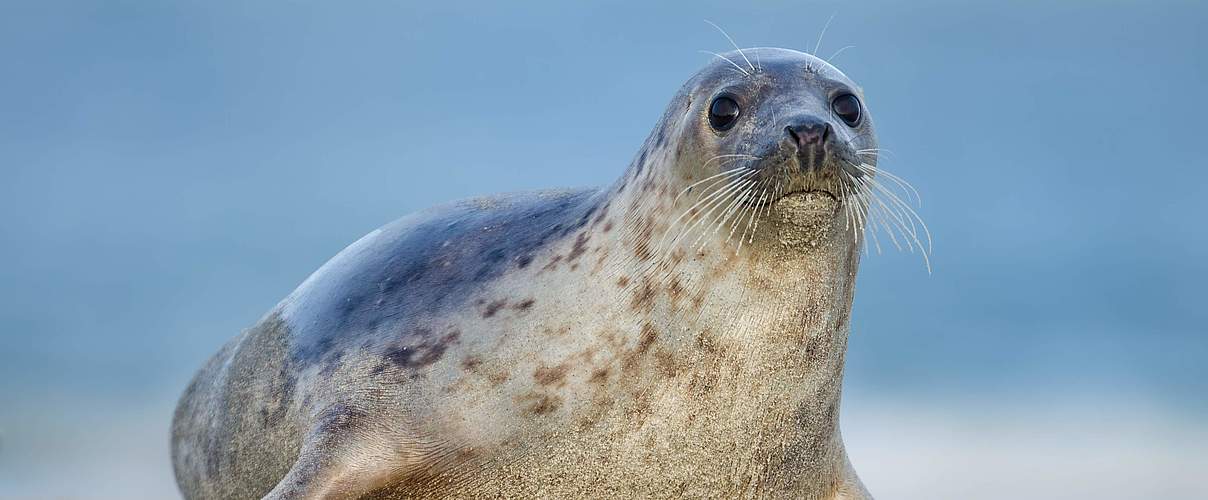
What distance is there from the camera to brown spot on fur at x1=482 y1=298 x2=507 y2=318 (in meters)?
5.74

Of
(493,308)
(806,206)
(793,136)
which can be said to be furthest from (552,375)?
(793,136)

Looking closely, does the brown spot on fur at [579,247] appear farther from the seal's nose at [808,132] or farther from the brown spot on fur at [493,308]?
the seal's nose at [808,132]

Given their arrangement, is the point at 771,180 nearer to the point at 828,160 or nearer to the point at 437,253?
the point at 828,160

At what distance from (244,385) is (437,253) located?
97 centimetres

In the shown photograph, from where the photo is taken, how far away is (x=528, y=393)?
545 cm

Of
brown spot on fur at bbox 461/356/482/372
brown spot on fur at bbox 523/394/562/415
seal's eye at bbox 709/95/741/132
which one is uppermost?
seal's eye at bbox 709/95/741/132

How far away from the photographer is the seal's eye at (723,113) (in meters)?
5.29

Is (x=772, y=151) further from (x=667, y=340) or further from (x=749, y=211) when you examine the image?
(x=667, y=340)

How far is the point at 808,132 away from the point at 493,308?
4.61ft

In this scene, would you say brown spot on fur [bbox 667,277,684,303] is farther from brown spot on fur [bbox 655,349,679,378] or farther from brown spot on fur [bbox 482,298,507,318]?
brown spot on fur [bbox 482,298,507,318]

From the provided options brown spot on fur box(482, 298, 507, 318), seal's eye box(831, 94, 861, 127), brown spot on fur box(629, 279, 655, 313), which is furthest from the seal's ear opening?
brown spot on fur box(482, 298, 507, 318)

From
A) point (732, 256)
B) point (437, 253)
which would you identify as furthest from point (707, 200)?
point (437, 253)

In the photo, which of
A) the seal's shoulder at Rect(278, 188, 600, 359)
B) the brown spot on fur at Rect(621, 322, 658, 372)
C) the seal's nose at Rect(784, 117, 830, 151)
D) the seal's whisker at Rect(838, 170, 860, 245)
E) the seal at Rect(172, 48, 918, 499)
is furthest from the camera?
the seal's shoulder at Rect(278, 188, 600, 359)

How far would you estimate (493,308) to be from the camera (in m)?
5.75
